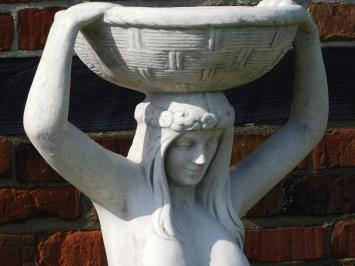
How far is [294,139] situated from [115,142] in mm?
467

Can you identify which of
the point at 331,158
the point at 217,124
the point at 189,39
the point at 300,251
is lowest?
the point at 300,251

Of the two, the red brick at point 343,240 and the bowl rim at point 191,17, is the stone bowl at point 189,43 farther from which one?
the red brick at point 343,240

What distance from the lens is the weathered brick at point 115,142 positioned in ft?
8.30

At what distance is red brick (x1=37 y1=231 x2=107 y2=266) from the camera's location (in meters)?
2.54

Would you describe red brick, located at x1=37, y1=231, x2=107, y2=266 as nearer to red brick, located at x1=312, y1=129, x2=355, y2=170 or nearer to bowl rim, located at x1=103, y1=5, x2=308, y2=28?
red brick, located at x1=312, y1=129, x2=355, y2=170

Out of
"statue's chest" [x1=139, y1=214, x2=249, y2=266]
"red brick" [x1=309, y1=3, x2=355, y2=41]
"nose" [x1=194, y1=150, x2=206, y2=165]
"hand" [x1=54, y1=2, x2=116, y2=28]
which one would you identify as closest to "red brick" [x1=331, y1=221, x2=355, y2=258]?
"red brick" [x1=309, y1=3, x2=355, y2=41]

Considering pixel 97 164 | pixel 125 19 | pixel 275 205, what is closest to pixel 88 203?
pixel 275 205

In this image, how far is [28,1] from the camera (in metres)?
2.46

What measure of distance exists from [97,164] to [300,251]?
0.77 m

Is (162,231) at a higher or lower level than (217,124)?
lower

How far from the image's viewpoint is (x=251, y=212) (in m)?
2.62

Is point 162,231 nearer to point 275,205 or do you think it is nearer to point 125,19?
point 125,19

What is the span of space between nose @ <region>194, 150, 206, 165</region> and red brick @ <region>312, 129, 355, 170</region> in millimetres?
639

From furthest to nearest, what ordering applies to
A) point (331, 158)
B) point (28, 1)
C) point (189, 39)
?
point (331, 158), point (28, 1), point (189, 39)
